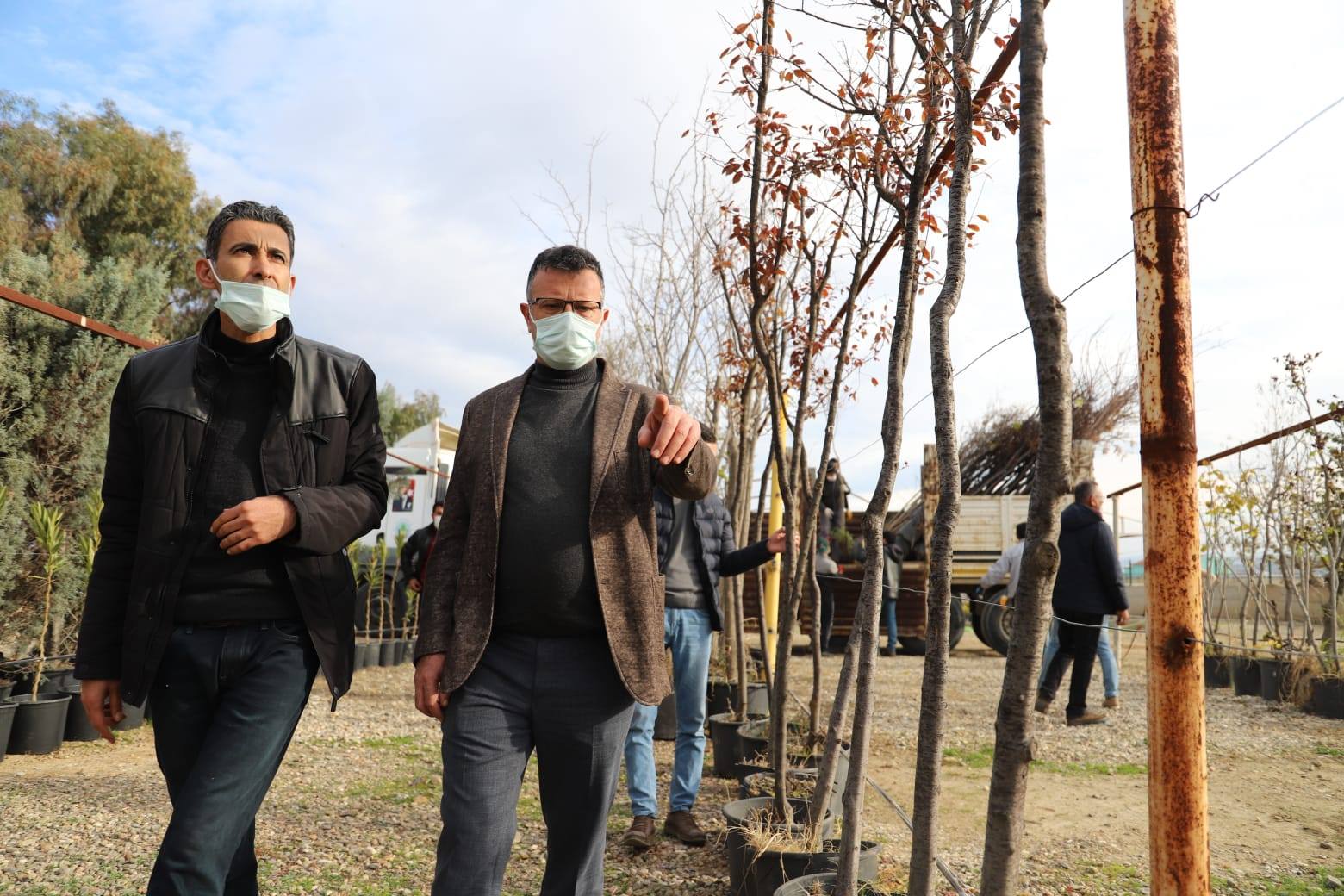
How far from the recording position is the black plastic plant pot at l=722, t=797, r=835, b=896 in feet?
11.5

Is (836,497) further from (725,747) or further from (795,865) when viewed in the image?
(795,865)

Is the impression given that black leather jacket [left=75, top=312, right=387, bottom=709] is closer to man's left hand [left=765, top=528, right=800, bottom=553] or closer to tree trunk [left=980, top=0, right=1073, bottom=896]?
tree trunk [left=980, top=0, right=1073, bottom=896]

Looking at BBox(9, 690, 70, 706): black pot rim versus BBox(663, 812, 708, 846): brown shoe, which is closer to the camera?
BBox(663, 812, 708, 846): brown shoe

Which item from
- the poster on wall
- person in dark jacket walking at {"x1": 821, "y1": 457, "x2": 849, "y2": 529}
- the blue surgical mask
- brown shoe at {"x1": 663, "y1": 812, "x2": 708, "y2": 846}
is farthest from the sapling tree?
person in dark jacket walking at {"x1": 821, "y1": 457, "x2": 849, "y2": 529}

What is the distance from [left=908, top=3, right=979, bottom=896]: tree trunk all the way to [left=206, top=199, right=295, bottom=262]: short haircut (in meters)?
1.68

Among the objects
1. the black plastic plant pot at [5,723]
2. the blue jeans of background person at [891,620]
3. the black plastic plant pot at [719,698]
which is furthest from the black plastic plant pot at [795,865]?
the blue jeans of background person at [891,620]

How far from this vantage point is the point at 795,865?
3305 mm

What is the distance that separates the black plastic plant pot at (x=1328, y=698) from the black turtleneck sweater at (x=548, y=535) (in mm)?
7861

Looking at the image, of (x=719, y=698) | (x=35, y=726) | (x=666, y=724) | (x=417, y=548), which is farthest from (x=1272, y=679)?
(x=35, y=726)

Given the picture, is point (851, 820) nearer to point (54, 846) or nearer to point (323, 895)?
point (323, 895)

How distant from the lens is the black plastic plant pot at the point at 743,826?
3520mm

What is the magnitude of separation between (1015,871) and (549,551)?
1.19 m

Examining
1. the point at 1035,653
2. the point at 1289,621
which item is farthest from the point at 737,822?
the point at 1289,621

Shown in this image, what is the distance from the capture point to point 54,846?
4.08m
